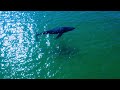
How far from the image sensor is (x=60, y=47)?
6.01 meters

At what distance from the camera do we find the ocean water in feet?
16.3

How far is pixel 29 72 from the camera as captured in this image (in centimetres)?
482

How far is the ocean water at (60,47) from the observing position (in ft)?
16.3

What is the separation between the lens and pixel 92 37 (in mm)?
6449

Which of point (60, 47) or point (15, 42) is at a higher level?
point (15, 42)

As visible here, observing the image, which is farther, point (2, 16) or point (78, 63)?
point (2, 16)

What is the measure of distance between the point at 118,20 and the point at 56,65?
3.11m
